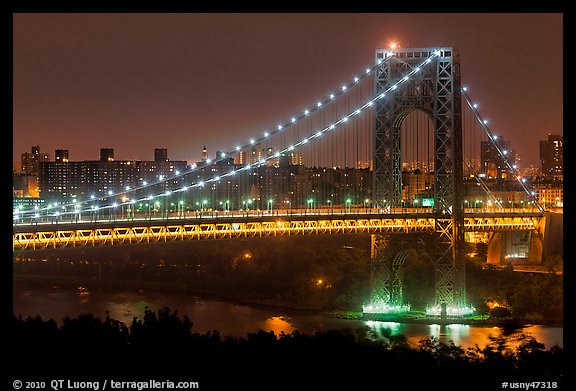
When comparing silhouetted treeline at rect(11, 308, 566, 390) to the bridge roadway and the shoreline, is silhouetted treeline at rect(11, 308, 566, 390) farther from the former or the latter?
the shoreline

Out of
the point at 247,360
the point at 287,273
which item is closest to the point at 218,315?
the point at 287,273

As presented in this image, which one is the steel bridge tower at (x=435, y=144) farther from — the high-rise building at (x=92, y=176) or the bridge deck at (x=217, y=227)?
the high-rise building at (x=92, y=176)

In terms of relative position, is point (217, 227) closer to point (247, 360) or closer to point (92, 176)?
point (247, 360)

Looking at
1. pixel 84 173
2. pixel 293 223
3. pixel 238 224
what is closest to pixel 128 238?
pixel 238 224

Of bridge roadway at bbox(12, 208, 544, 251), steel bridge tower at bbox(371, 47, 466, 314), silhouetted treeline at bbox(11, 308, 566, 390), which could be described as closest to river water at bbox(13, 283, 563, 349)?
steel bridge tower at bbox(371, 47, 466, 314)

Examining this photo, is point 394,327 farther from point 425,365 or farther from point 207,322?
point 425,365

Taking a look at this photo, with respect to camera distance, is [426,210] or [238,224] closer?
[238,224]

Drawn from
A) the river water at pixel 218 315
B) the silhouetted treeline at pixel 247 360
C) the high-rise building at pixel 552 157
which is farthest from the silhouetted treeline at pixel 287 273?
the high-rise building at pixel 552 157
